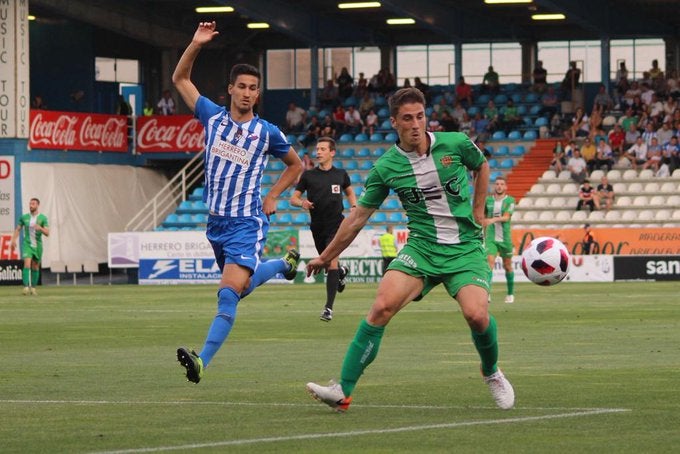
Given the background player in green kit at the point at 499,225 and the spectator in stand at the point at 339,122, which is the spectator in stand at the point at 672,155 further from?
the background player in green kit at the point at 499,225

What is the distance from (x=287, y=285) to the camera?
133 feet

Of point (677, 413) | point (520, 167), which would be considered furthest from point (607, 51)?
point (677, 413)

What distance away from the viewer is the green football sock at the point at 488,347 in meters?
9.95

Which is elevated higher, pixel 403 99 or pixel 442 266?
pixel 403 99

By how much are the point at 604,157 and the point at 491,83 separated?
25.5 ft

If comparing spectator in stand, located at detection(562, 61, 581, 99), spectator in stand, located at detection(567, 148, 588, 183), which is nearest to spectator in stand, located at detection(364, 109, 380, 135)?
spectator in stand, located at detection(562, 61, 581, 99)

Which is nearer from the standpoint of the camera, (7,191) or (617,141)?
(7,191)

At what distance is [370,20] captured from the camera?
183 ft

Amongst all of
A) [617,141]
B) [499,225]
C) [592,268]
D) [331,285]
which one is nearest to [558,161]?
[617,141]

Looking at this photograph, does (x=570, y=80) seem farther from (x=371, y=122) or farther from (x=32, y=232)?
(x=32, y=232)

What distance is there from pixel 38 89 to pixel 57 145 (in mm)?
6397

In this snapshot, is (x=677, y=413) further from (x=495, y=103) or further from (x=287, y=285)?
(x=495, y=103)

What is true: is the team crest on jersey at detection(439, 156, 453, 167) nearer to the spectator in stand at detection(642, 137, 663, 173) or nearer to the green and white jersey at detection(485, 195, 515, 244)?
the green and white jersey at detection(485, 195, 515, 244)

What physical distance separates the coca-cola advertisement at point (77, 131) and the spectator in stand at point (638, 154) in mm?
16861
